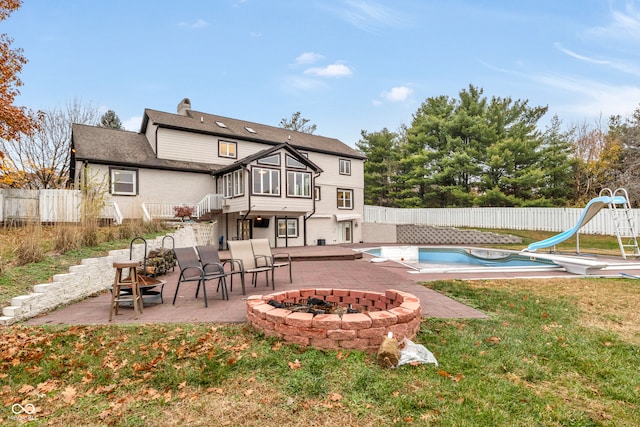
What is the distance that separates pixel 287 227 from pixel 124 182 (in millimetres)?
8561

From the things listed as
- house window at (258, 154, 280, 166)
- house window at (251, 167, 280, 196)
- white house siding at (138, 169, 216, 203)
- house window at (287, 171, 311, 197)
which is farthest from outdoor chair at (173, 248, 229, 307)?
white house siding at (138, 169, 216, 203)

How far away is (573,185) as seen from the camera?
2402 centimetres

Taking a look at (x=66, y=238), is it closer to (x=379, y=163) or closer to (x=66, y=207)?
(x=66, y=207)

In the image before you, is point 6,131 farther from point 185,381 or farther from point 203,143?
point 185,381

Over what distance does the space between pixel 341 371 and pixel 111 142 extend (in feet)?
59.1

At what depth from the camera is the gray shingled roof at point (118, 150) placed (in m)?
14.7

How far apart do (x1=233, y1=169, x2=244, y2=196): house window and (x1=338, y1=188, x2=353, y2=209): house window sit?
8164 millimetres

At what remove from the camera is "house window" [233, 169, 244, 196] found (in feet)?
51.6

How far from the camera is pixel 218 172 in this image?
56.3 feet

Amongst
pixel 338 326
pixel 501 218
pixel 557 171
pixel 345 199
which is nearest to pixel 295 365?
pixel 338 326

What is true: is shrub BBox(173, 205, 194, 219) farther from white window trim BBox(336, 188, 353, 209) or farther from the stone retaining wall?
white window trim BBox(336, 188, 353, 209)

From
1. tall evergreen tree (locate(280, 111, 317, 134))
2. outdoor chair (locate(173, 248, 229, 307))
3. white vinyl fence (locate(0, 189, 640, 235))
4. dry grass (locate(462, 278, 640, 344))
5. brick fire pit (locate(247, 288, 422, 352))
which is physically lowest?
dry grass (locate(462, 278, 640, 344))

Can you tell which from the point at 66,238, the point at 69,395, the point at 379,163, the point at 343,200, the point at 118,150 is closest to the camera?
the point at 69,395

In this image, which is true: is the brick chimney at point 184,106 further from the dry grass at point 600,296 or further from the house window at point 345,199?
the dry grass at point 600,296
